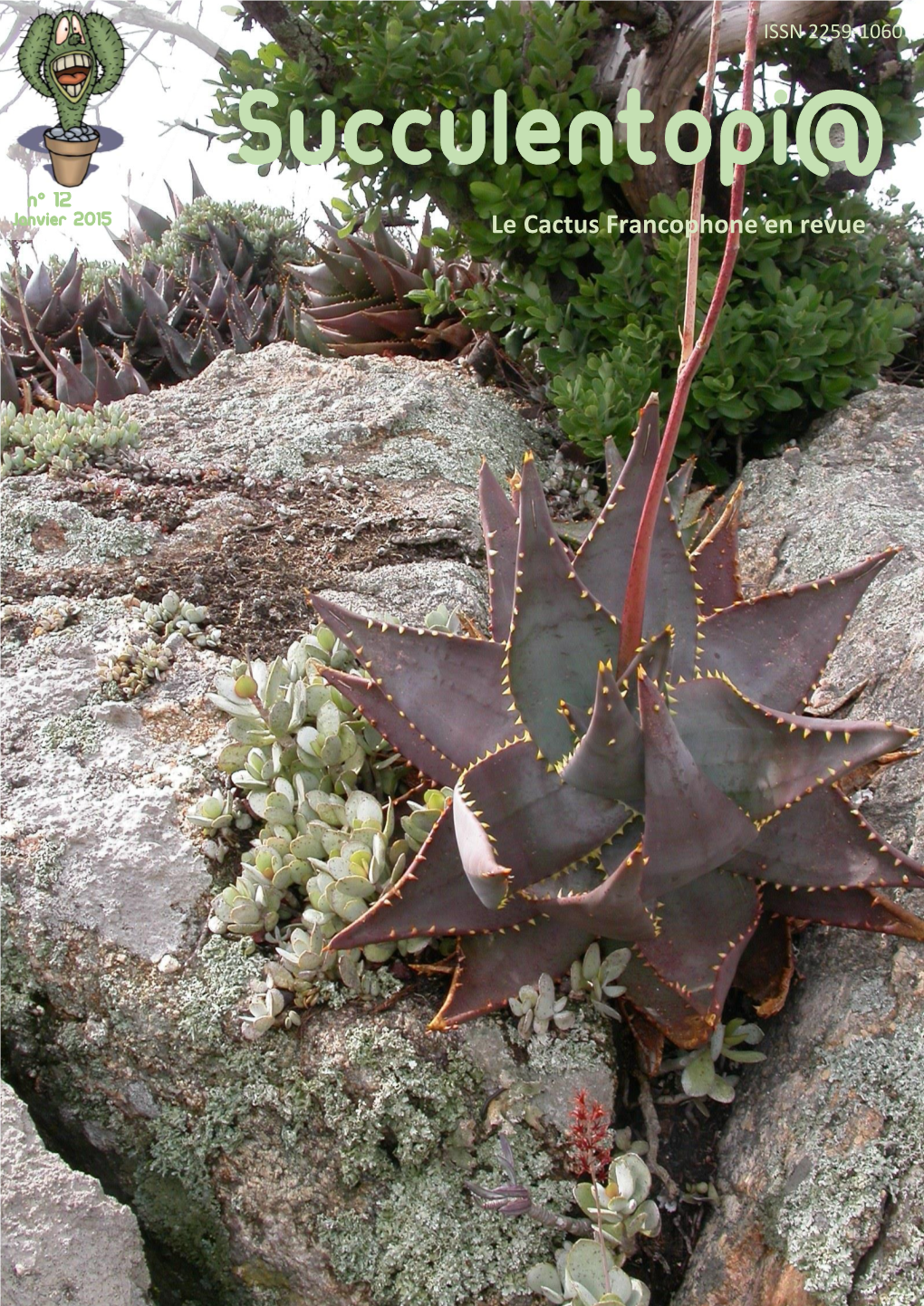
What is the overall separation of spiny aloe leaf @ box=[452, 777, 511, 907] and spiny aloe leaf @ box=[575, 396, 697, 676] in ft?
1.42

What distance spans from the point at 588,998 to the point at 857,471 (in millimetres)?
1770

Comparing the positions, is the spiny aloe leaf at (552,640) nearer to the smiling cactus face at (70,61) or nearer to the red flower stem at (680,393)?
the red flower stem at (680,393)

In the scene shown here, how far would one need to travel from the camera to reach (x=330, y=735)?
5.95 feet

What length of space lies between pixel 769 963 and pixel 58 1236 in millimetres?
1142

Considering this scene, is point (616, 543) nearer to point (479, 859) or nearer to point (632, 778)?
point (632, 778)

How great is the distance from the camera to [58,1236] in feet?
4.78

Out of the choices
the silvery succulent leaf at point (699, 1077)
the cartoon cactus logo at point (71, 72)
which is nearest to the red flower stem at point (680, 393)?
the silvery succulent leaf at point (699, 1077)

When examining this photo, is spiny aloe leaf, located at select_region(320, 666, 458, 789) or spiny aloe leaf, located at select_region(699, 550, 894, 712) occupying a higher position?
spiny aloe leaf, located at select_region(699, 550, 894, 712)

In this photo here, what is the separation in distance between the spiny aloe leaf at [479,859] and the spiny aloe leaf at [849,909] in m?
0.52

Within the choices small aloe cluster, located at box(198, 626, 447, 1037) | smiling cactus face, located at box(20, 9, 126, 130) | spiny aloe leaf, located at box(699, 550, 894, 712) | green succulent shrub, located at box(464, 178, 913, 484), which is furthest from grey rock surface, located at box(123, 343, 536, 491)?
spiny aloe leaf, located at box(699, 550, 894, 712)

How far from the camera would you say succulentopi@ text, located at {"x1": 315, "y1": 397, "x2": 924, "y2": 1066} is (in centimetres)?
135

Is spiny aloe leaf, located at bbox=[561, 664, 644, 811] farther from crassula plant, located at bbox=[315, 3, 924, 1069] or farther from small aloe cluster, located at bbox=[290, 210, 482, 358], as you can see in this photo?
small aloe cluster, located at bbox=[290, 210, 482, 358]

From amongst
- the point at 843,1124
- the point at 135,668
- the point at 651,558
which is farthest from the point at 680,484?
the point at 843,1124

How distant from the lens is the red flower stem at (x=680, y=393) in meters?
0.97
